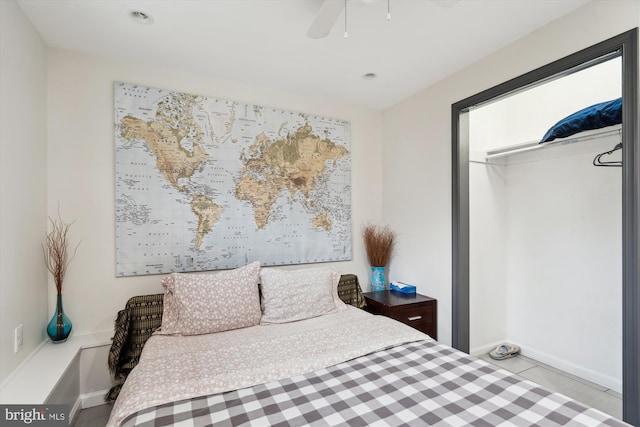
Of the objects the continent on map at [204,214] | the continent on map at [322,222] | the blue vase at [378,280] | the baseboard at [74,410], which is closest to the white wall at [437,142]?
the blue vase at [378,280]

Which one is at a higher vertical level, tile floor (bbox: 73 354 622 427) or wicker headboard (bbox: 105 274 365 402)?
wicker headboard (bbox: 105 274 365 402)

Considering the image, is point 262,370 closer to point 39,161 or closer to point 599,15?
point 39,161

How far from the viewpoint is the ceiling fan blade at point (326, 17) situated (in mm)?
1446

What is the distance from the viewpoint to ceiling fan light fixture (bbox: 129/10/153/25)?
1856 mm

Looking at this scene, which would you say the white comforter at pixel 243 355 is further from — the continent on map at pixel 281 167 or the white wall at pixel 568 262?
the white wall at pixel 568 262

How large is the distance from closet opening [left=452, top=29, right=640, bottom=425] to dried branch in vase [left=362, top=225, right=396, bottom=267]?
754 mm

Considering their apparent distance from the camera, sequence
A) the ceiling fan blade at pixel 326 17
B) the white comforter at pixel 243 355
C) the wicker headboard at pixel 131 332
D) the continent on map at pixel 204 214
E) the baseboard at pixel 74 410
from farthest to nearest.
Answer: the continent on map at pixel 204 214, the wicker headboard at pixel 131 332, the baseboard at pixel 74 410, the ceiling fan blade at pixel 326 17, the white comforter at pixel 243 355

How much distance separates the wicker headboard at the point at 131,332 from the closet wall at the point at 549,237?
2712 mm

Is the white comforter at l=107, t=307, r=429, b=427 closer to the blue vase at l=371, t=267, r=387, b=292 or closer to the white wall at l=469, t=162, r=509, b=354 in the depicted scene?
the blue vase at l=371, t=267, r=387, b=292

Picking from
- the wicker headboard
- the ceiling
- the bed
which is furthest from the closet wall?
the wicker headboard

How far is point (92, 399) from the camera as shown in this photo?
2.22 metres

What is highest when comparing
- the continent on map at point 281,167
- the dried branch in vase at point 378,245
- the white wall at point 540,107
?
the white wall at point 540,107

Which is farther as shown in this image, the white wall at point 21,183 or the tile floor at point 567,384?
the tile floor at point 567,384

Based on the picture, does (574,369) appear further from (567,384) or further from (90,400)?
(90,400)
